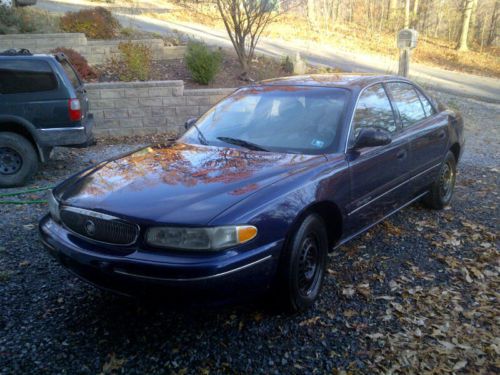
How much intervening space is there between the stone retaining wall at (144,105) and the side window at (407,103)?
5.06 meters

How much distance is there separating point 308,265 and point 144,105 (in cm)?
680

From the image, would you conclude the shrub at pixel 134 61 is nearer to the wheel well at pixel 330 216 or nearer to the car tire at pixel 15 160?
the car tire at pixel 15 160

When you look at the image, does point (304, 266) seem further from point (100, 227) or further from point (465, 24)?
point (465, 24)

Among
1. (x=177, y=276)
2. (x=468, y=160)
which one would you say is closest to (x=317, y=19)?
(x=468, y=160)

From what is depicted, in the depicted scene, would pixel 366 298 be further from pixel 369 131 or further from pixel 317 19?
pixel 317 19

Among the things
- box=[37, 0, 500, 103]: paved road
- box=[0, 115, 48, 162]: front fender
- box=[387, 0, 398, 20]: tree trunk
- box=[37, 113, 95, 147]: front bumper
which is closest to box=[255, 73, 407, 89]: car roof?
box=[37, 113, 95, 147]: front bumper

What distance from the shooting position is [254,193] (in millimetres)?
3020

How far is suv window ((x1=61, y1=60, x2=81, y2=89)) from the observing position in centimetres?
696

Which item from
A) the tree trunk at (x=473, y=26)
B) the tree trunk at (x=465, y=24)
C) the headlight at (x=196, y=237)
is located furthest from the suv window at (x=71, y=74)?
the tree trunk at (x=473, y=26)

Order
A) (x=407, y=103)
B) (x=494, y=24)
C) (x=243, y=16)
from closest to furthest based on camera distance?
(x=407, y=103), (x=243, y=16), (x=494, y=24)

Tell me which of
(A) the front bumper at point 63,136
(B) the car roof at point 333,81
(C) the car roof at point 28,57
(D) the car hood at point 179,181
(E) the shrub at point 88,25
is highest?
(E) the shrub at point 88,25

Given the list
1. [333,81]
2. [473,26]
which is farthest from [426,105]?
[473,26]

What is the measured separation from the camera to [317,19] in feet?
99.2

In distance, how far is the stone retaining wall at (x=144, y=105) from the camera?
9188mm
